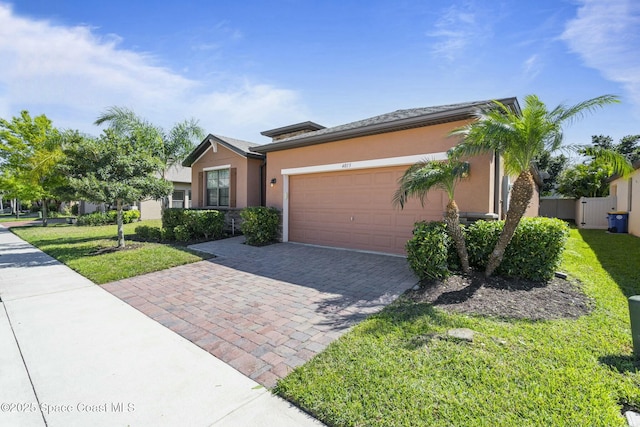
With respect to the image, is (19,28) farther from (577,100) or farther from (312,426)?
(577,100)

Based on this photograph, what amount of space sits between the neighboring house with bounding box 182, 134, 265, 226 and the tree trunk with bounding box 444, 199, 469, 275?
29.9ft

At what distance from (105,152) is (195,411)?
380 inches

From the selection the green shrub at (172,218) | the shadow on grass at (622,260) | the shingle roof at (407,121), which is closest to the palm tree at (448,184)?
the shingle roof at (407,121)

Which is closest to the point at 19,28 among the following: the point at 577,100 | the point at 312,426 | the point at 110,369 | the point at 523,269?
the point at 110,369

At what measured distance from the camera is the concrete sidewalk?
2.47m

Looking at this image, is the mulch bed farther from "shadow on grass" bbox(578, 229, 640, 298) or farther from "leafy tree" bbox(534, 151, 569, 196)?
"leafy tree" bbox(534, 151, 569, 196)

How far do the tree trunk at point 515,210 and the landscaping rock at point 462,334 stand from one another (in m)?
2.49

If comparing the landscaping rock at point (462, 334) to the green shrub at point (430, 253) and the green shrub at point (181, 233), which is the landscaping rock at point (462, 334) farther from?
the green shrub at point (181, 233)

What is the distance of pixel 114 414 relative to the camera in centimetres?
250

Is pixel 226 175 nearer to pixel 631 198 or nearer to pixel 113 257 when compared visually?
pixel 113 257

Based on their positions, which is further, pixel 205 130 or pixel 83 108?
pixel 205 130

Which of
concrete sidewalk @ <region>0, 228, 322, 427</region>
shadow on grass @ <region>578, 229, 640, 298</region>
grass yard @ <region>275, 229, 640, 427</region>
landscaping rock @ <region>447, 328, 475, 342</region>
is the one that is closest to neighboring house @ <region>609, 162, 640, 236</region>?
shadow on grass @ <region>578, 229, 640, 298</region>

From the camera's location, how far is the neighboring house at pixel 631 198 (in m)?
12.3

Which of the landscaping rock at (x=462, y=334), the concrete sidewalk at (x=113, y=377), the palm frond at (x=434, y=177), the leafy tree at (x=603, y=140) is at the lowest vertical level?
the concrete sidewalk at (x=113, y=377)
